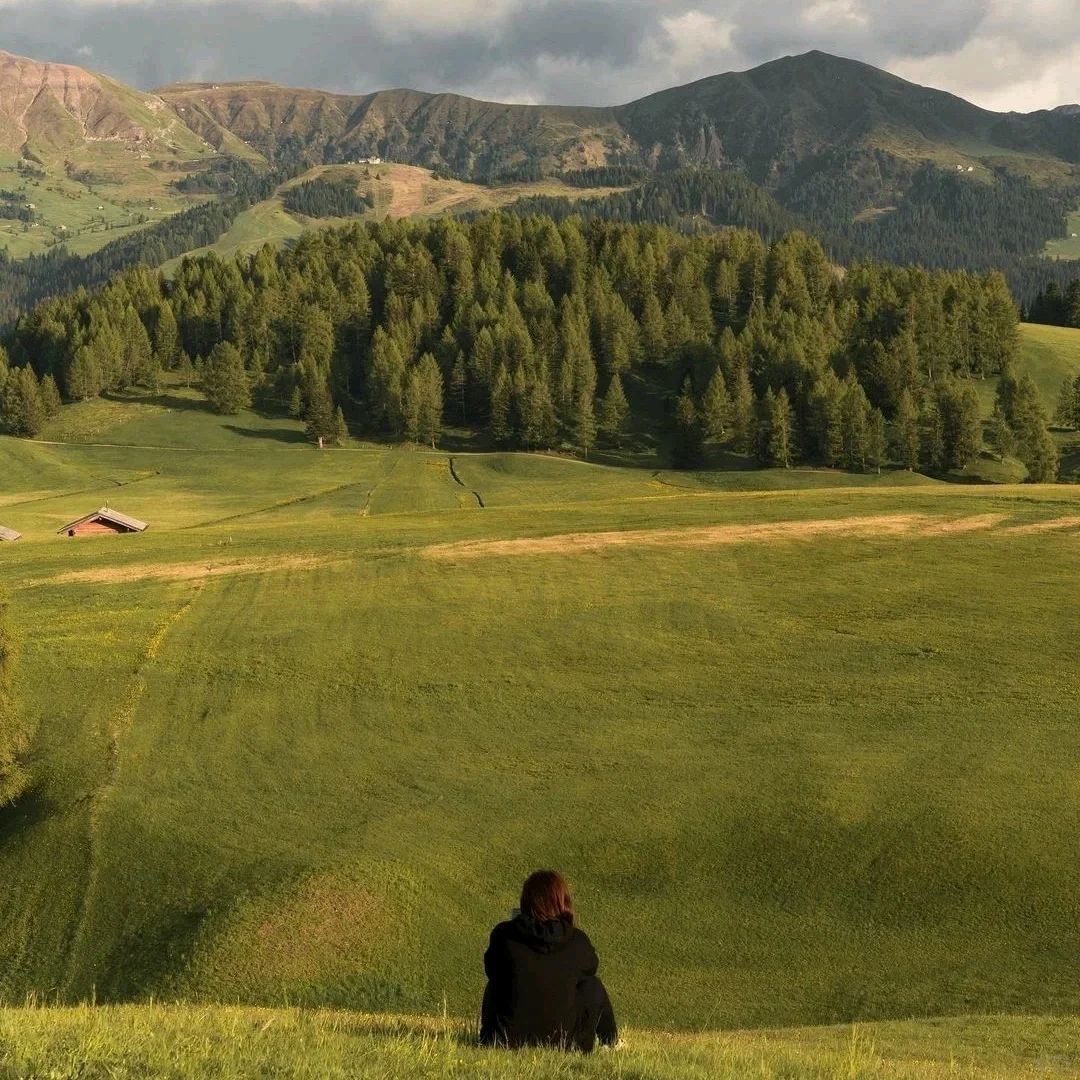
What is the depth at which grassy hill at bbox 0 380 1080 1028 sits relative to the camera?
1230 inches

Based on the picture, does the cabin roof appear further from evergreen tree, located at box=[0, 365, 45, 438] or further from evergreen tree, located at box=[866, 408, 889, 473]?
evergreen tree, located at box=[0, 365, 45, 438]

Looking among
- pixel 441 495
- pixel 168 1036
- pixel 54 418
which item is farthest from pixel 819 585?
pixel 54 418

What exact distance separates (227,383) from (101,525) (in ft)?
316

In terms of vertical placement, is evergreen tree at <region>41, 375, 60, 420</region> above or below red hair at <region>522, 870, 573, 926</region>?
below

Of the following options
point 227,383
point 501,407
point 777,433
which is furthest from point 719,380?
point 227,383

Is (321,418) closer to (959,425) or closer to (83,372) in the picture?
(83,372)

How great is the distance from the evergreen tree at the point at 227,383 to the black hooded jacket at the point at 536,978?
188419 millimetres

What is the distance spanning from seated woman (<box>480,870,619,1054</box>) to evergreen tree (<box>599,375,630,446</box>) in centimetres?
15801

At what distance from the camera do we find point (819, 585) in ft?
209

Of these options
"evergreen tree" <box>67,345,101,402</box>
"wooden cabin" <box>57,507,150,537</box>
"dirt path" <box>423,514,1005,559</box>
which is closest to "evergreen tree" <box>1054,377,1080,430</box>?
"dirt path" <box>423,514,1005,559</box>

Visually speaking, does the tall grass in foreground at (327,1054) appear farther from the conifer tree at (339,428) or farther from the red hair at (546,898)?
the conifer tree at (339,428)

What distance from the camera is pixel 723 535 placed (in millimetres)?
76688

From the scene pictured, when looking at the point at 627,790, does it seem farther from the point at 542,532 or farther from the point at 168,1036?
the point at 542,532

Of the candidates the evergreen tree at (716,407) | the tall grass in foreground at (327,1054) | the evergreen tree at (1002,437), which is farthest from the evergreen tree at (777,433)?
the tall grass in foreground at (327,1054)
